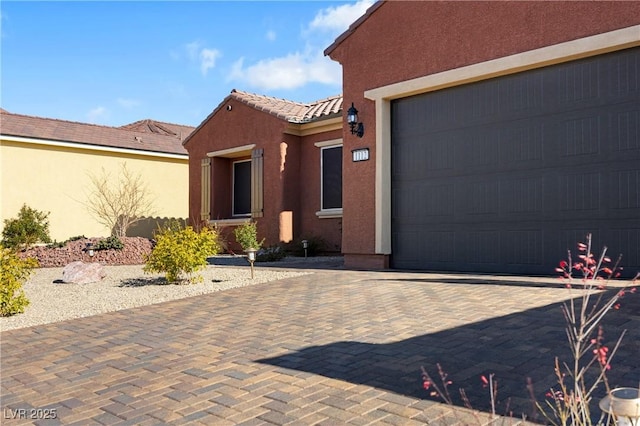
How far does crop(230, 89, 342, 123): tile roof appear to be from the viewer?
562 inches

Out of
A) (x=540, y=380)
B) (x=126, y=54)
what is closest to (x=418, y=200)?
(x=540, y=380)

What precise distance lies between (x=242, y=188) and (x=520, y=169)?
398 inches

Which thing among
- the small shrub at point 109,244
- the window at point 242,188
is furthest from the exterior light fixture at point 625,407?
the window at point 242,188

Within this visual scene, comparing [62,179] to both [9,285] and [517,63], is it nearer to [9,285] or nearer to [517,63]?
[9,285]

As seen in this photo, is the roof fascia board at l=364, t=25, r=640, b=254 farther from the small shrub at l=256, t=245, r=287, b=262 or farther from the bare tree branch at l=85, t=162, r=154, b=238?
the bare tree branch at l=85, t=162, r=154, b=238

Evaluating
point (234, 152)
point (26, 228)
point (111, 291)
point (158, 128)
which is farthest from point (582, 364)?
point (158, 128)

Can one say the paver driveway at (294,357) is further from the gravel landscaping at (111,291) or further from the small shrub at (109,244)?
the small shrub at (109,244)

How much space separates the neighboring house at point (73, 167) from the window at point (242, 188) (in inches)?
208

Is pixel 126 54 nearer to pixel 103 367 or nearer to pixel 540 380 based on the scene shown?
pixel 103 367

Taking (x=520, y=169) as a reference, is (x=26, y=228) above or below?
below

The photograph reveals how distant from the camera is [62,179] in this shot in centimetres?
1811

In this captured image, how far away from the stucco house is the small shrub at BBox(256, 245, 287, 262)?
114 inches

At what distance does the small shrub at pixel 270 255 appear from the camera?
42.5 ft

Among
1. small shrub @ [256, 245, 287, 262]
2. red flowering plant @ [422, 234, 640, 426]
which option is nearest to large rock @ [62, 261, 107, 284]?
small shrub @ [256, 245, 287, 262]
